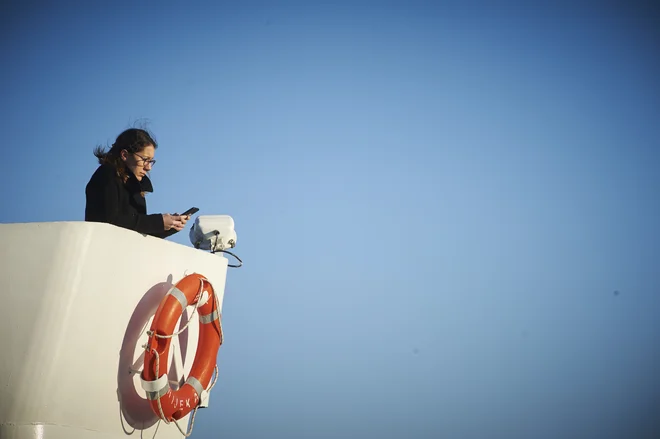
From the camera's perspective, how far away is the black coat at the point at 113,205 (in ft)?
9.42

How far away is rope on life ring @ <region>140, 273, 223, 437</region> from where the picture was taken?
8.73 feet

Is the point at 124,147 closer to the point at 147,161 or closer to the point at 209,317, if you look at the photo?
the point at 147,161

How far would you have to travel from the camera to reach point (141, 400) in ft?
9.62

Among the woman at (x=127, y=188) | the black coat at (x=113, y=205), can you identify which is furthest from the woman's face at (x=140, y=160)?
the black coat at (x=113, y=205)

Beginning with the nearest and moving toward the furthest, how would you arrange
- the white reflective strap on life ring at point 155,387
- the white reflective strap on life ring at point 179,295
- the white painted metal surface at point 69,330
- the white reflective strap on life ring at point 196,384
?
1. the white painted metal surface at point 69,330
2. the white reflective strap on life ring at point 155,387
3. the white reflective strap on life ring at point 179,295
4. the white reflective strap on life ring at point 196,384

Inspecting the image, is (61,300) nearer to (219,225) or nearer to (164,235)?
(164,235)

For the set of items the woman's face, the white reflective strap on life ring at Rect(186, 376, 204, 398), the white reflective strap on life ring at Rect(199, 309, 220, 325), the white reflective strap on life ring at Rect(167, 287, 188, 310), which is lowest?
the white reflective strap on life ring at Rect(186, 376, 204, 398)

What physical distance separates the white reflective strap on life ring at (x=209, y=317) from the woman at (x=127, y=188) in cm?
57

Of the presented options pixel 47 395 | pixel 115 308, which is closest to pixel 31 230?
pixel 115 308

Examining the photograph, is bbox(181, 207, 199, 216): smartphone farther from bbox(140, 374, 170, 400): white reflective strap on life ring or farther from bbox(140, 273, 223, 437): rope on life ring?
bbox(140, 374, 170, 400): white reflective strap on life ring

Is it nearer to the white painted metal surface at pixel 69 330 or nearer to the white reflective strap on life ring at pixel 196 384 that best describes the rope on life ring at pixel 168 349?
the white reflective strap on life ring at pixel 196 384

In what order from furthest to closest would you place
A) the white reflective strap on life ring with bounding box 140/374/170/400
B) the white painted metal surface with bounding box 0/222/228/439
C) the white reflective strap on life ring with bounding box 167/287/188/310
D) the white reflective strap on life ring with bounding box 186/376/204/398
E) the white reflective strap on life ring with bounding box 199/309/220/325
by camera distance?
the white reflective strap on life ring with bounding box 199/309/220/325
the white reflective strap on life ring with bounding box 186/376/204/398
the white reflective strap on life ring with bounding box 167/287/188/310
the white reflective strap on life ring with bounding box 140/374/170/400
the white painted metal surface with bounding box 0/222/228/439

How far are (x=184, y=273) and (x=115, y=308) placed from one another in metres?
0.67

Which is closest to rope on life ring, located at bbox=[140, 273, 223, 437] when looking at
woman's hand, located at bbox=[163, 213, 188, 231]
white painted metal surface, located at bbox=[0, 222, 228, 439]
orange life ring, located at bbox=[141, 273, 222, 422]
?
orange life ring, located at bbox=[141, 273, 222, 422]
